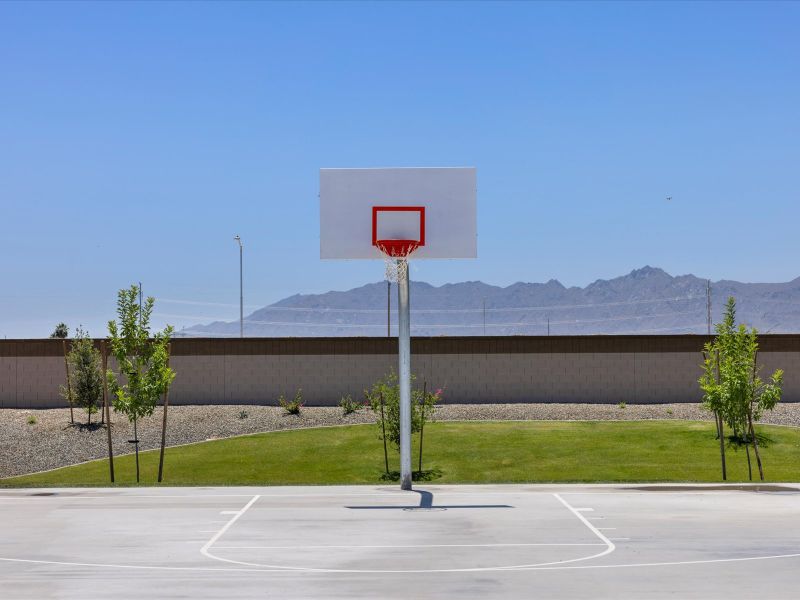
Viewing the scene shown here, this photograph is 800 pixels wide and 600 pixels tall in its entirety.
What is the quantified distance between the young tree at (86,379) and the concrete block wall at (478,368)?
4.98 metres

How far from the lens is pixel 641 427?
47.6 m

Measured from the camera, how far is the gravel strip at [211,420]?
47469 mm

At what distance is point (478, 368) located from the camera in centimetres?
5503

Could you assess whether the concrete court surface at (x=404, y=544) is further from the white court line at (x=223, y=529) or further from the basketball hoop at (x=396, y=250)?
the basketball hoop at (x=396, y=250)

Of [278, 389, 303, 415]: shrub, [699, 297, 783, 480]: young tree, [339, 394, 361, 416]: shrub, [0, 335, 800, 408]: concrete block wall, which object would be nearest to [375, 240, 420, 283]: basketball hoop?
[699, 297, 783, 480]: young tree

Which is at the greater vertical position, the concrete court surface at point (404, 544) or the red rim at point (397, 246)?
the red rim at point (397, 246)

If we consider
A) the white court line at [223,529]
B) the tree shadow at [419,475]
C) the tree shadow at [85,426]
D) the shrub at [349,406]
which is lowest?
the tree shadow at [419,475]

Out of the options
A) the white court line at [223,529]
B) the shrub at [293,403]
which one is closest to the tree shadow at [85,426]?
the shrub at [293,403]

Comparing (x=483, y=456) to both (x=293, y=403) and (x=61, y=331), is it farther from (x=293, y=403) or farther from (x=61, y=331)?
(x=61, y=331)

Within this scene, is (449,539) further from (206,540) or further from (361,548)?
(206,540)

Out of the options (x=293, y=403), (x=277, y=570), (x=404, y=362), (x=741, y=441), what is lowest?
(x=741, y=441)

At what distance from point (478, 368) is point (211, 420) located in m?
13.7

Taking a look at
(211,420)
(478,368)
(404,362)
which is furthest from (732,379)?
(211,420)

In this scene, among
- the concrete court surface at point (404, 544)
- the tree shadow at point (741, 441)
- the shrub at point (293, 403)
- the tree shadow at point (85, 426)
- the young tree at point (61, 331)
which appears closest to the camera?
the concrete court surface at point (404, 544)
